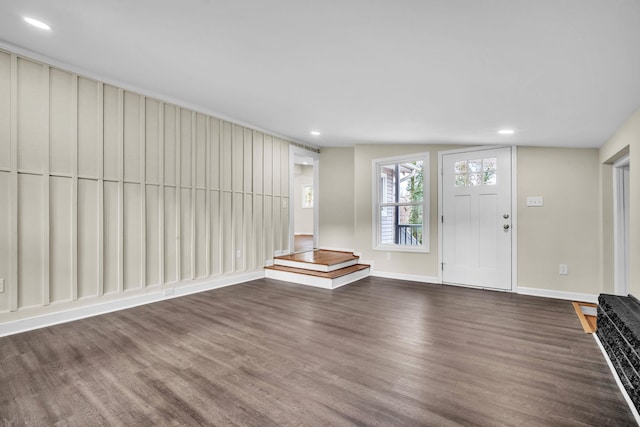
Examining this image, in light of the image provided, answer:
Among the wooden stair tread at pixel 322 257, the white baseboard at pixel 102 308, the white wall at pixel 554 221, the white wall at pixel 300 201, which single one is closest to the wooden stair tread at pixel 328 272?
the wooden stair tread at pixel 322 257

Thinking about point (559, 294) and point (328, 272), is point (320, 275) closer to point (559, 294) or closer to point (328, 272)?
point (328, 272)

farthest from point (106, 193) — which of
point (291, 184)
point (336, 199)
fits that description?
point (336, 199)

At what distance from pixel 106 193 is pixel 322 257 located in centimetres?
350

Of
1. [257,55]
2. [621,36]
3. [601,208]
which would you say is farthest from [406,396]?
[601,208]

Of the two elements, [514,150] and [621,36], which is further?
[514,150]

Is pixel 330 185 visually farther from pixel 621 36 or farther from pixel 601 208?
pixel 621 36

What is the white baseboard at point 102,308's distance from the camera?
111 inches

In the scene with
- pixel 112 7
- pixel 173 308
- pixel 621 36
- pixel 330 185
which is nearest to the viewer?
pixel 621 36

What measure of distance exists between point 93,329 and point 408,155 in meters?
4.96

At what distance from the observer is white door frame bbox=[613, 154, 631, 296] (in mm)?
3533

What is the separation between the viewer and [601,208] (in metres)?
3.78

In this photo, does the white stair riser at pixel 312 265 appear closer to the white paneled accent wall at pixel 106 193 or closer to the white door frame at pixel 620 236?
the white paneled accent wall at pixel 106 193

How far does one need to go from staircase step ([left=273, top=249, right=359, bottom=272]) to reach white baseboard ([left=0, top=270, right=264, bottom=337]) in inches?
37.5

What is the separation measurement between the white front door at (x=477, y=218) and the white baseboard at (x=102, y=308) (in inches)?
141
